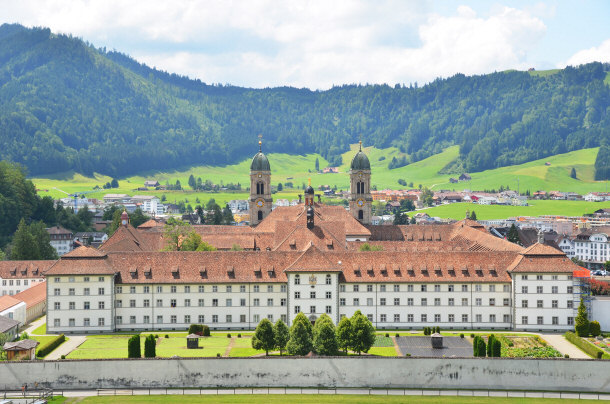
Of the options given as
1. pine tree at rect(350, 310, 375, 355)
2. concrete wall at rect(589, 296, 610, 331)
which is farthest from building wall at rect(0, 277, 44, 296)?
concrete wall at rect(589, 296, 610, 331)

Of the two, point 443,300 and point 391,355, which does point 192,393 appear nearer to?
point 391,355

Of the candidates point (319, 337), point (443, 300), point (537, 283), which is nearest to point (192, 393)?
point (319, 337)

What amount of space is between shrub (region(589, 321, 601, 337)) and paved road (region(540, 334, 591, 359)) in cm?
340

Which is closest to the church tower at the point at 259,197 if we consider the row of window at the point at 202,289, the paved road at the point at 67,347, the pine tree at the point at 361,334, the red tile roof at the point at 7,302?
the red tile roof at the point at 7,302

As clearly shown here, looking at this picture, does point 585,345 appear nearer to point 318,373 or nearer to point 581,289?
point 581,289

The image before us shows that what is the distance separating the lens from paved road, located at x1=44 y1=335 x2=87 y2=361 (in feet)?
301

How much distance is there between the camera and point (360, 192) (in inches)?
7215

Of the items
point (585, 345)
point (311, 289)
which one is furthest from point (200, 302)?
point (585, 345)

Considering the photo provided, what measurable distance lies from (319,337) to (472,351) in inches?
715

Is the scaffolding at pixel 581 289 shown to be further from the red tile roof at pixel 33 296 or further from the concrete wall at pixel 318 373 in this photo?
the red tile roof at pixel 33 296

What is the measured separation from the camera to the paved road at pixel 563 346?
302 feet

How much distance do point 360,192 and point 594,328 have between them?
85501 mm

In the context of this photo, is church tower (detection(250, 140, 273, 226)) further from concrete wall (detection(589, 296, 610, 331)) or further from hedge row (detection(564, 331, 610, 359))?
hedge row (detection(564, 331, 610, 359))

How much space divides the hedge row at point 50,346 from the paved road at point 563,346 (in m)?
56.0
